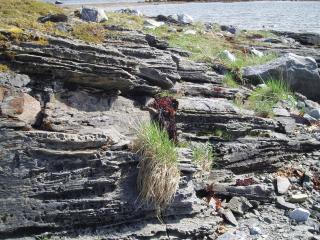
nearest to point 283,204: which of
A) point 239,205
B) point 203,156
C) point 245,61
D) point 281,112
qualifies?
point 239,205

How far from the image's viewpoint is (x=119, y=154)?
8.42 metres

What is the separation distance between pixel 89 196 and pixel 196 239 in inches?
88.0

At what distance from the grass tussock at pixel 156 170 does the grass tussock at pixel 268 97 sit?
5.60 metres

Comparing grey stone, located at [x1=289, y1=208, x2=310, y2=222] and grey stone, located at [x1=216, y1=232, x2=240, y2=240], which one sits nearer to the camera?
grey stone, located at [x1=216, y1=232, x2=240, y2=240]

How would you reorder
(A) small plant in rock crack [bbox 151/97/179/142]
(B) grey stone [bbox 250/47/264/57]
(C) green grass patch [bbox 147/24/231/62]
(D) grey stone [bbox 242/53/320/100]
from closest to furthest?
(A) small plant in rock crack [bbox 151/97/179/142], (D) grey stone [bbox 242/53/320/100], (C) green grass patch [bbox 147/24/231/62], (B) grey stone [bbox 250/47/264/57]

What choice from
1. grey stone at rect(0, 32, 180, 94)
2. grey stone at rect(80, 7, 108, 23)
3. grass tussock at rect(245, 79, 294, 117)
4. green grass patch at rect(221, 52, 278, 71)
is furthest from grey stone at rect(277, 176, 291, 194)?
grey stone at rect(80, 7, 108, 23)

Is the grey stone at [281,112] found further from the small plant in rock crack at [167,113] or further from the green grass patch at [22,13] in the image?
the green grass patch at [22,13]

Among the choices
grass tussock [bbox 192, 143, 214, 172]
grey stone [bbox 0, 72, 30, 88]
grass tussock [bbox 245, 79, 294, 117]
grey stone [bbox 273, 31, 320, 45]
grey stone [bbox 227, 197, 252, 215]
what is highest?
grey stone [bbox 0, 72, 30, 88]

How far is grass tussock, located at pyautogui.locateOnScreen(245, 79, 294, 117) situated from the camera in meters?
13.6

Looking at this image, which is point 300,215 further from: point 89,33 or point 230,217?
point 89,33

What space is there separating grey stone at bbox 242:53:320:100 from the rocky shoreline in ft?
14.0

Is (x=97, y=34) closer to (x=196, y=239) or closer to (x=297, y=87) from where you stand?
(x=196, y=239)

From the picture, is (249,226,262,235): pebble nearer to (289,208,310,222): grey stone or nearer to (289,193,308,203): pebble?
(289,208,310,222): grey stone

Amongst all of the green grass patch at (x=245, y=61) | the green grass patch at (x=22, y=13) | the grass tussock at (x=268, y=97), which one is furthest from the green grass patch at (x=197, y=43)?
the green grass patch at (x=22, y=13)
